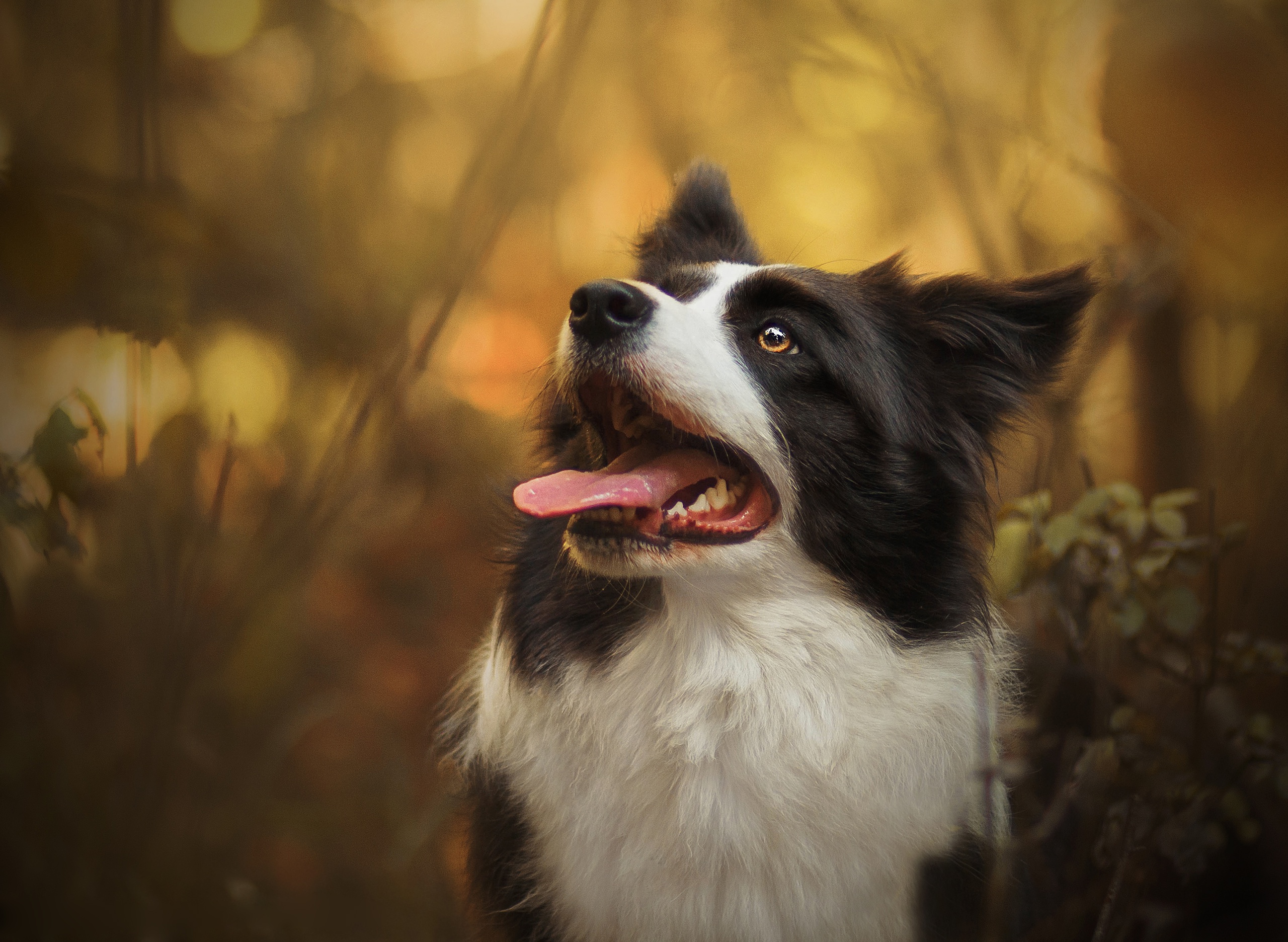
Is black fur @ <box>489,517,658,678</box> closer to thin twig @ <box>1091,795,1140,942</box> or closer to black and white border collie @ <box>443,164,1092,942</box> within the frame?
black and white border collie @ <box>443,164,1092,942</box>

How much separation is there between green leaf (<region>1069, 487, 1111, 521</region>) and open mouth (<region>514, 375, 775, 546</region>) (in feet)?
3.22

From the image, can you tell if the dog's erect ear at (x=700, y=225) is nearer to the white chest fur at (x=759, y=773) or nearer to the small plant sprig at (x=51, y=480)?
the white chest fur at (x=759, y=773)

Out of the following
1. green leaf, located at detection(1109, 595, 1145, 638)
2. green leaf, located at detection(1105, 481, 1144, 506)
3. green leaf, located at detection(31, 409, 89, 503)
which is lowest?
green leaf, located at detection(1109, 595, 1145, 638)

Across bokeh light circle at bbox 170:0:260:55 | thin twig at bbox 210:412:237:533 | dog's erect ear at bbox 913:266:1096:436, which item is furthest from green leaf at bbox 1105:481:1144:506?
bokeh light circle at bbox 170:0:260:55

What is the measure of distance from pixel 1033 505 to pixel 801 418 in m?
0.93

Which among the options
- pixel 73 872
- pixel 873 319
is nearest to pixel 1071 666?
pixel 873 319

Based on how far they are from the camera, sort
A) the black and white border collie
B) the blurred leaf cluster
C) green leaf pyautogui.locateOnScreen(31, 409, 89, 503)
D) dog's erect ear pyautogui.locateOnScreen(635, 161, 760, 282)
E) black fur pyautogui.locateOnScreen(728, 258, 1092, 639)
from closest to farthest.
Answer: green leaf pyautogui.locateOnScreen(31, 409, 89, 503), the black and white border collie, black fur pyautogui.locateOnScreen(728, 258, 1092, 639), the blurred leaf cluster, dog's erect ear pyautogui.locateOnScreen(635, 161, 760, 282)

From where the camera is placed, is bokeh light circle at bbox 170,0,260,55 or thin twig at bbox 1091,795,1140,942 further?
bokeh light circle at bbox 170,0,260,55

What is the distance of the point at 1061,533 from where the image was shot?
2279mm

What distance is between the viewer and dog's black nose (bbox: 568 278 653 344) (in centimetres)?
172

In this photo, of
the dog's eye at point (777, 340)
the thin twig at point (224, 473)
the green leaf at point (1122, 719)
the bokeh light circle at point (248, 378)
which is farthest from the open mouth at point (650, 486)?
the bokeh light circle at point (248, 378)

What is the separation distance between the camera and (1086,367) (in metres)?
2.98

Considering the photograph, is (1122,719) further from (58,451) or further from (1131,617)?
(58,451)

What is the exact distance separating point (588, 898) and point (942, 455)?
3.96 ft
